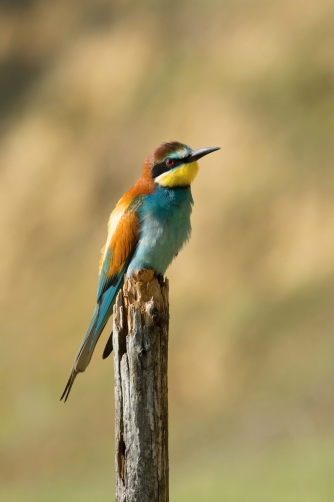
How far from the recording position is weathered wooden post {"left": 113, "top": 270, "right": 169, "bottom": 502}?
160 centimetres

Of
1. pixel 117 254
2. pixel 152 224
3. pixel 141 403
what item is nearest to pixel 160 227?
pixel 152 224

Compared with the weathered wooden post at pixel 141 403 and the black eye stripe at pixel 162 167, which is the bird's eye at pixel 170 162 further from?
the weathered wooden post at pixel 141 403

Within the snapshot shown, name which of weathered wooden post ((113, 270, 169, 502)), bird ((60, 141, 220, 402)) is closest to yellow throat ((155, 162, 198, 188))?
bird ((60, 141, 220, 402))

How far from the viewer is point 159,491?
1607mm

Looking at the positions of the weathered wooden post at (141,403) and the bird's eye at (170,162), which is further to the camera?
the bird's eye at (170,162)

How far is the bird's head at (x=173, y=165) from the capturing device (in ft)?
7.74

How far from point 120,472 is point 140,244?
0.86m

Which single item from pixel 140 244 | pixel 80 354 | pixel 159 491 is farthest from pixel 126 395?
pixel 140 244

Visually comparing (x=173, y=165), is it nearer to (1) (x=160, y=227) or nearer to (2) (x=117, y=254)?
(1) (x=160, y=227)

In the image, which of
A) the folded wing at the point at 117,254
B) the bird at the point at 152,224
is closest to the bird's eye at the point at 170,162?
the bird at the point at 152,224

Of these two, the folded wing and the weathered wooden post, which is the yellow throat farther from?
the weathered wooden post

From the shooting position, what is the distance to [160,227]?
2.32 meters

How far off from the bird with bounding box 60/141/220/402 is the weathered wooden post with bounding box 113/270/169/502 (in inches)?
24.1

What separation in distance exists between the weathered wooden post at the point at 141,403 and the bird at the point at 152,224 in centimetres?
61
